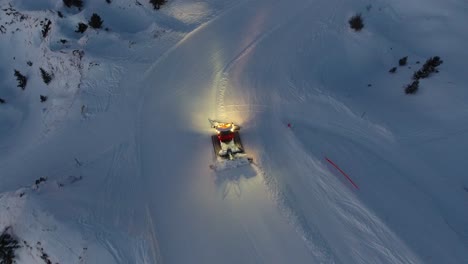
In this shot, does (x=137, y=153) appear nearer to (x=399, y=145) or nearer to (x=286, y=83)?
(x=286, y=83)

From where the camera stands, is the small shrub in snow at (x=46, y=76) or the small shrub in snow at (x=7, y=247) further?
the small shrub in snow at (x=46, y=76)

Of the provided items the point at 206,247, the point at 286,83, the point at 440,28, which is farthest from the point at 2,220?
the point at 440,28

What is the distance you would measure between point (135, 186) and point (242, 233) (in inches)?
198

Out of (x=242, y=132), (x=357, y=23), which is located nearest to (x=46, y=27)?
(x=242, y=132)

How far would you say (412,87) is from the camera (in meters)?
14.6

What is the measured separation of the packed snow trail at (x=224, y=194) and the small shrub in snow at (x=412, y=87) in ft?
22.6

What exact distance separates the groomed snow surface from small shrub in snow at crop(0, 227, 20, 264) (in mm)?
233

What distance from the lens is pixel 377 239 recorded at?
10.6 meters

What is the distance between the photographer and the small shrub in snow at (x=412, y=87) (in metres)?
14.6

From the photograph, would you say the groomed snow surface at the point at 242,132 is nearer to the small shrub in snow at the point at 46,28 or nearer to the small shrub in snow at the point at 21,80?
the small shrub in snow at the point at 46,28

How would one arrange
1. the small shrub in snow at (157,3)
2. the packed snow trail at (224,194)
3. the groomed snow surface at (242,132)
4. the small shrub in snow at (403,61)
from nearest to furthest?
the packed snow trail at (224,194) < the groomed snow surface at (242,132) < the small shrub in snow at (403,61) < the small shrub in snow at (157,3)

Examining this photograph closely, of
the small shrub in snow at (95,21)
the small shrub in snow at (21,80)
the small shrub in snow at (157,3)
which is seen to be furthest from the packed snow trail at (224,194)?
the small shrub in snow at (21,80)

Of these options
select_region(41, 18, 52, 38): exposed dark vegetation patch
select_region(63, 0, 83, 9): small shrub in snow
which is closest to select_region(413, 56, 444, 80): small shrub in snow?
select_region(63, 0, 83, 9): small shrub in snow

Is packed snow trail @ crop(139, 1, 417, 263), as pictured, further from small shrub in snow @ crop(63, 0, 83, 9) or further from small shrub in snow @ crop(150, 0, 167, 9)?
small shrub in snow @ crop(63, 0, 83, 9)
